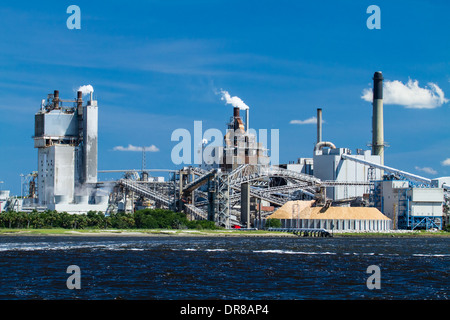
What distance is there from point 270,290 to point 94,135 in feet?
385

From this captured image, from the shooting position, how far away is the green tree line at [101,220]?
138m

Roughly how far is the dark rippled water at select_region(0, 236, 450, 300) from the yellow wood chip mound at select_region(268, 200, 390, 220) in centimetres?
6300

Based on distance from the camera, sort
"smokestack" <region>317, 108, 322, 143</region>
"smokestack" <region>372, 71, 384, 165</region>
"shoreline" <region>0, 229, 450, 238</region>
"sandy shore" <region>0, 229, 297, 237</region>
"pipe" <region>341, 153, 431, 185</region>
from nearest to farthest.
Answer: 1. "sandy shore" <region>0, 229, 297, 237</region>
2. "shoreline" <region>0, 229, 450, 238</region>
3. "pipe" <region>341, 153, 431, 185</region>
4. "smokestack" <region>372, 71, 384, 165</region>
5. "smokestack" <region>317, 108, 322, 143</region>

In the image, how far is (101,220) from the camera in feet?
465

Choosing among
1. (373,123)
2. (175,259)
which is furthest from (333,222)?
(175,259)

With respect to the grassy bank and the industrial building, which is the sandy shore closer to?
the grassy bank

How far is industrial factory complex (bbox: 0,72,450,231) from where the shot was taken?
6127 inches

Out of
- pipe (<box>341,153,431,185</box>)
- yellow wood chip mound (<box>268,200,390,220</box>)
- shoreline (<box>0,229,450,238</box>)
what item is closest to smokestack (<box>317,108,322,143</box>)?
pipe (<box>341,153,431,185</box>)

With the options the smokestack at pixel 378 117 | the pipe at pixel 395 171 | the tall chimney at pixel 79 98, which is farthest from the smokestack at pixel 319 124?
the tall chimney at pixel 79 98

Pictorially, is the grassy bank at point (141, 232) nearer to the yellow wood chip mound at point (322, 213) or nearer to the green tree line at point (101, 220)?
the green tree line at point (101, 220)

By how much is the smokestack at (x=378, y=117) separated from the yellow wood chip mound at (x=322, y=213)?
32.9m

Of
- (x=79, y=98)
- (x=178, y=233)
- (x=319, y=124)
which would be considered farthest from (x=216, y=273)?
(x=319, y=124)

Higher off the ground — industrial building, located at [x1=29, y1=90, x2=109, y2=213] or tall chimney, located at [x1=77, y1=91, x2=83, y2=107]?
tall chimney, located at [x1=77, y1=91, x2=83, y2=107]
